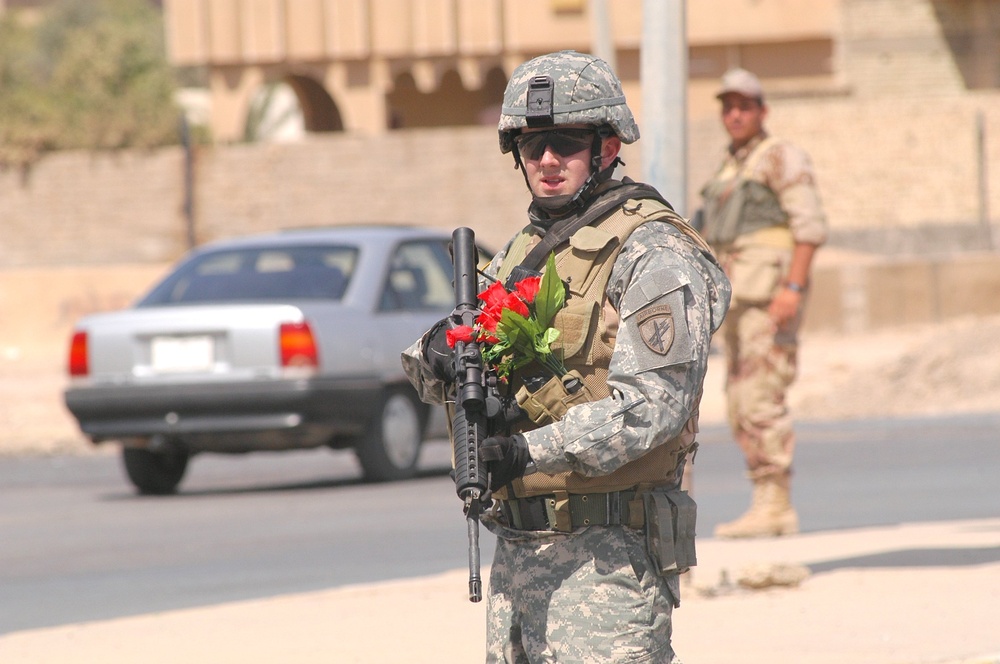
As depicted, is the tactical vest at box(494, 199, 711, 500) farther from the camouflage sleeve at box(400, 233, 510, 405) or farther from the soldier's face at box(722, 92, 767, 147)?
the soldier's face at box(722, 92, 767, 147)

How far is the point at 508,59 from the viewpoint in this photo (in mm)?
43938

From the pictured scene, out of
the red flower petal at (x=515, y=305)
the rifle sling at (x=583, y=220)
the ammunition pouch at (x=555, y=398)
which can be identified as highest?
the rifle sling at (x=583, y=220)

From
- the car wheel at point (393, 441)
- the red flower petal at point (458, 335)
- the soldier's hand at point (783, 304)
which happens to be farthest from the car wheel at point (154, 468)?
the red flower petal at point (458, 335)

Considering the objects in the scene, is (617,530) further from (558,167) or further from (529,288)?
(558,167)

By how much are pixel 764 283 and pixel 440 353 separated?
4.81 m

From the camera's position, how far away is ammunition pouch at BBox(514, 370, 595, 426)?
3.36m

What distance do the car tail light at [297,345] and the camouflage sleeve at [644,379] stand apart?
23.2 feet

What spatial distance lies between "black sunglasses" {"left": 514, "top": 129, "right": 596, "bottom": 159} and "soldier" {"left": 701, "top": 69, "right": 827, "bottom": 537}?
4613 mm

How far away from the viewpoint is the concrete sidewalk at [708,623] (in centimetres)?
575

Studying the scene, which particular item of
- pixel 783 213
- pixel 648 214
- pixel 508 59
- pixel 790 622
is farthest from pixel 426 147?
pixel 648 214

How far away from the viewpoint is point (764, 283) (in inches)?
317

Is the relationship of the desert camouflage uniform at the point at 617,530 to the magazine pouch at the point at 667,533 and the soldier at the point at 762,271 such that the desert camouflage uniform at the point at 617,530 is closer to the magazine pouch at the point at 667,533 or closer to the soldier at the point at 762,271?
the magazine pouch at the point at 667,533

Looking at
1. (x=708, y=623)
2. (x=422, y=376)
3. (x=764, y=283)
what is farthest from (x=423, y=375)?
(x=764, y=283)

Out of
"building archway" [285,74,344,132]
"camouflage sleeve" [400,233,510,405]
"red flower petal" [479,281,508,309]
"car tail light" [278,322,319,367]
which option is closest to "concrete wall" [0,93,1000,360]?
"building archway" [285,74,344,132]
